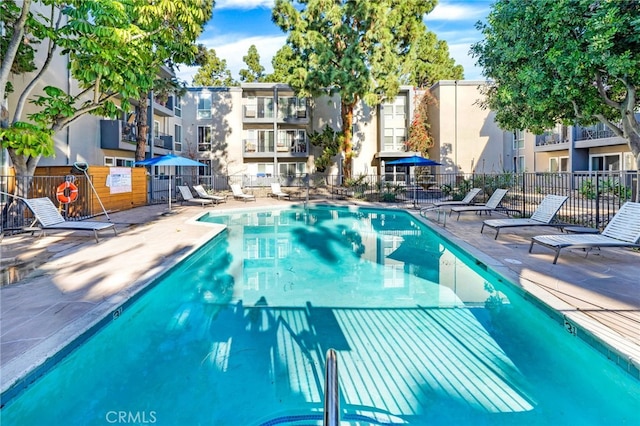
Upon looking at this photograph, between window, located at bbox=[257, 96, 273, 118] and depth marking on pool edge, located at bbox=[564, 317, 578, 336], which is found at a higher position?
window, located at bbox=[257, 96, 273, 118]

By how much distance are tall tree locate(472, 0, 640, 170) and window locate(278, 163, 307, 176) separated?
1949cm

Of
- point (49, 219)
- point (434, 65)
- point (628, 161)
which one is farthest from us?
point (434, 65)

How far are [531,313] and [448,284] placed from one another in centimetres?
174

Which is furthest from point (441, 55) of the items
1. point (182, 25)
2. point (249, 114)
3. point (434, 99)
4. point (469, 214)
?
point (182, 25)

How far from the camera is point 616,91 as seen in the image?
32.0 feet

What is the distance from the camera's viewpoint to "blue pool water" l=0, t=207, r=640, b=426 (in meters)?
3.04

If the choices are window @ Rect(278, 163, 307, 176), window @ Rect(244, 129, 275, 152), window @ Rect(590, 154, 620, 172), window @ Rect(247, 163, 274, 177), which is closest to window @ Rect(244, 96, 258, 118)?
window @ Rect(244, 129, 275, 152)

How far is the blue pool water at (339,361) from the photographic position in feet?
9.98

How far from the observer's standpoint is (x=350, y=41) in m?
22.3

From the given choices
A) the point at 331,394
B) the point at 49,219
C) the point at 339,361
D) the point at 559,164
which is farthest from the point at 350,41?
the point at 331,394

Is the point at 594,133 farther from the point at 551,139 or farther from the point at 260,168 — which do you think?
the point at 260,168

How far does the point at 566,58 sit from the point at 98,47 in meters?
10.8

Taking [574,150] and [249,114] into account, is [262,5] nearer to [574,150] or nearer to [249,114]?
[249,114]

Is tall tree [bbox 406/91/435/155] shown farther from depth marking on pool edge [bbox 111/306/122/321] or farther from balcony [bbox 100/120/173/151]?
depth marking on pool edge [bbox 111/306/122/321]
